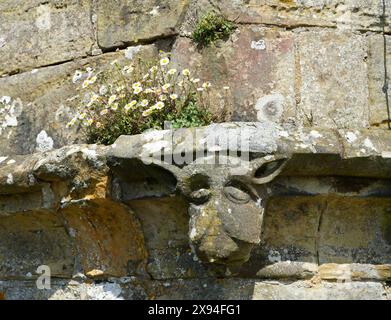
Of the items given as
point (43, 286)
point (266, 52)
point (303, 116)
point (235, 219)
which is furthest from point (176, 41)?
point (43, 286)

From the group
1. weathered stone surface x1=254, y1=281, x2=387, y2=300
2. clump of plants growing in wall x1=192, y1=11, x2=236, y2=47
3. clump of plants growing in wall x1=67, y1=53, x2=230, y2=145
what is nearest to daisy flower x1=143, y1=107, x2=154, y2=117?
clump of plants growing in wall x1=67, y1=53, x2=230, y2=145

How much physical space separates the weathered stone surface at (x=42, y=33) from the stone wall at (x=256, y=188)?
0.48 ft

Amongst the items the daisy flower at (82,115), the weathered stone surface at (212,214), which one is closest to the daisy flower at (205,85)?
the weathered stone surface at (212,214)

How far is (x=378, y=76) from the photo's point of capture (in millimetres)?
3680

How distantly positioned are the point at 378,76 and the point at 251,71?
22.7 inches

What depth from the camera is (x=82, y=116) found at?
3.73 metres

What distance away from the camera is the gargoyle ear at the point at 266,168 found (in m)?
3.23

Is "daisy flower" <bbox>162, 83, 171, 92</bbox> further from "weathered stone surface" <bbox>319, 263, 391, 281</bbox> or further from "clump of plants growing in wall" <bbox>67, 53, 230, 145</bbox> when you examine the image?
"weathered stone surface" <bbox>319, 263, 391, 281</bbox>

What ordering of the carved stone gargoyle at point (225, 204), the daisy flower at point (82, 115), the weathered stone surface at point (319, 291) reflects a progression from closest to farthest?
1. the carved stone gargoyle at point (225, 204)
2. the weathered stone surface at point (319, 291)
3. the daisy flower at point (82, 115)

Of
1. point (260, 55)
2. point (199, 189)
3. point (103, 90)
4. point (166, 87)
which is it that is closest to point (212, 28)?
point (260, 55)

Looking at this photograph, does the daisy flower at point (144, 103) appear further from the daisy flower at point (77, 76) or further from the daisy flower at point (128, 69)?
the daisy flower at point (77, 76)

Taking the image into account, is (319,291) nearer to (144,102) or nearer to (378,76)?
(378,76)

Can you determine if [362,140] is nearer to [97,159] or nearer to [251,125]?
[251,125]
